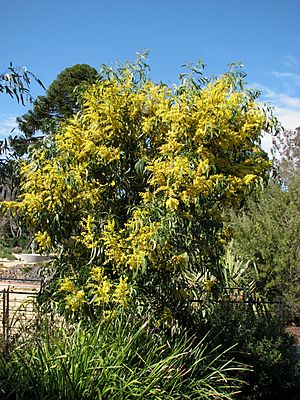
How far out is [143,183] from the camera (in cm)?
501

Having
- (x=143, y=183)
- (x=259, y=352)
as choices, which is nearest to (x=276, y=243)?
(x=259, y=352)

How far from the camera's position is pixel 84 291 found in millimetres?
4691

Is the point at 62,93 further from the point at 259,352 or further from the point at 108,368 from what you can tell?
the point at 108,368

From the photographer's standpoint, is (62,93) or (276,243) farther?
(62,93)

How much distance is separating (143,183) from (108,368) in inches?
74.2

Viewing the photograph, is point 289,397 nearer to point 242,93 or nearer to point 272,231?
point 242,93

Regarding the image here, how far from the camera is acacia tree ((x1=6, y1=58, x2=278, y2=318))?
435 cm

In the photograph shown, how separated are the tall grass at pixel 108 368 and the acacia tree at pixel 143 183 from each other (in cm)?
32

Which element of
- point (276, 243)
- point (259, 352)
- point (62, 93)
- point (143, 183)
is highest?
point (62, 93)

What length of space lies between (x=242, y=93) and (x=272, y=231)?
6050mm

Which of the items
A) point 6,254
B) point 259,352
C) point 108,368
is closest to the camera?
point 108,368

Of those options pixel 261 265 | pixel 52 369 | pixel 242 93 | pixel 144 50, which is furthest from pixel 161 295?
pixel 261 265

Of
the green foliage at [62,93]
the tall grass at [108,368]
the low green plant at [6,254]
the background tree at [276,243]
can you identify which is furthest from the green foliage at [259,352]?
the low green plant at [6,254]

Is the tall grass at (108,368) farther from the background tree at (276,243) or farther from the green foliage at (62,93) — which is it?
the green foliage at (62,93)
